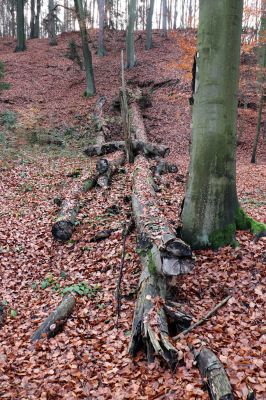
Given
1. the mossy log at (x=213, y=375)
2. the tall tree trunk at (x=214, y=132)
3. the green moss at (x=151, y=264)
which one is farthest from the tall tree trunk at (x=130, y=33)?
the mossy log at (x=213, y=375)

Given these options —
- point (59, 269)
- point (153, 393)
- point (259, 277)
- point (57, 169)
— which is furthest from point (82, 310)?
point (57, 169)

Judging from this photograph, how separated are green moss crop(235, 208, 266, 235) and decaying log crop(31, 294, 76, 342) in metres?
3.16

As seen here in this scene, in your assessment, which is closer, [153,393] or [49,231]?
[153,393]

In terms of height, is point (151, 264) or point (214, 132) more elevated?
point (214, 132)

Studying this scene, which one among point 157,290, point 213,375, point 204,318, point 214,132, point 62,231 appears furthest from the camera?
point 62,231

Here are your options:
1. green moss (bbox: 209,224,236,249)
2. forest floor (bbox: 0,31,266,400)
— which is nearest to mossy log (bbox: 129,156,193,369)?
forest floor (bbox: 0,31,266,400)

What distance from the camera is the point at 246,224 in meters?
5.98

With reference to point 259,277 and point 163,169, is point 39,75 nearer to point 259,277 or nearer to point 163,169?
point 163,169

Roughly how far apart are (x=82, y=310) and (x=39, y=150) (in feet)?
36.4

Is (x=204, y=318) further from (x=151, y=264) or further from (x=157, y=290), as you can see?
(x=151, y=264)

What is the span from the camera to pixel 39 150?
1499cm

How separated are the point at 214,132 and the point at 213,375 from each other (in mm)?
3510

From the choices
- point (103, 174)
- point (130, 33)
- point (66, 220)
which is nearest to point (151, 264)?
point (66, 220)

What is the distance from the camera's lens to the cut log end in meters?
7.55
